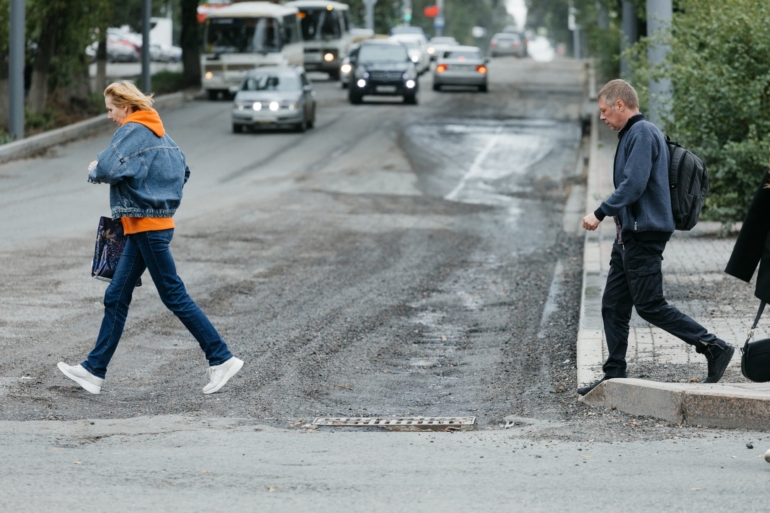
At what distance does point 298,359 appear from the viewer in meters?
8.68

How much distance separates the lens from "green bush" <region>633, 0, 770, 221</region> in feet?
45.1

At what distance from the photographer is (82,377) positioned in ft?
24.4

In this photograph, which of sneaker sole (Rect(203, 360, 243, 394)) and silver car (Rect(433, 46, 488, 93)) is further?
silver car (Rect(433, 46, 488, 93))

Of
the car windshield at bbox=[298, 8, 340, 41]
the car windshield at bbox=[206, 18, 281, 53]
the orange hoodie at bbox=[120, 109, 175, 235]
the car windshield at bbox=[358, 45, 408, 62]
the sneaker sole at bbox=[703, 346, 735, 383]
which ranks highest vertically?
the car windshield at bbox=[298, 8, 340, 41]

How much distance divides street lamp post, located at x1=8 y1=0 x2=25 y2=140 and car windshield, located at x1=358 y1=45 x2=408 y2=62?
14649 millimetres

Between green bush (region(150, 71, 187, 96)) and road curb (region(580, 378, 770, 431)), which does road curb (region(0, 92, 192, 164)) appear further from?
road curb (region(580, 378, 770, 431))

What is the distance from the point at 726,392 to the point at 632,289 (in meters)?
0.88

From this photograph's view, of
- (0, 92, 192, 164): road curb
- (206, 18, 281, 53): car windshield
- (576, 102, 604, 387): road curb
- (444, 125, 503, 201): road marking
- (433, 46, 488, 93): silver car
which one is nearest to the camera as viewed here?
(576, 102, 604, 387): road curb

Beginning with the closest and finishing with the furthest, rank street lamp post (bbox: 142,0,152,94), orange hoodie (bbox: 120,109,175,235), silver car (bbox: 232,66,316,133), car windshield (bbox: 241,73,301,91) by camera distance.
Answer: orange hoodie (bbox: 120,109,175,235), silver car (bbox: 232,66,316,133), car windshield (bbox: 241,73,301,91), street lamp post (bbox: 142,0,152,94)

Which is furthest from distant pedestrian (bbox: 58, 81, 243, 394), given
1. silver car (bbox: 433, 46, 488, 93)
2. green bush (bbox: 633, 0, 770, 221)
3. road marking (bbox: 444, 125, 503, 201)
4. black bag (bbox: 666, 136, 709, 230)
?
silver car (bbox: 433, 46, 488, 93)

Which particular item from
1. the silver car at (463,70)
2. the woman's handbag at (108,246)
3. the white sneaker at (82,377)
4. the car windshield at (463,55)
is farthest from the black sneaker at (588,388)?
the car windshield at (463,55)

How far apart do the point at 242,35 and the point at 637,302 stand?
34.0 meters

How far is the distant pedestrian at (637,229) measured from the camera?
6.82m

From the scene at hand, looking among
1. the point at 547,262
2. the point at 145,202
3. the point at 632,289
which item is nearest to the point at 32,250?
the point at 547,262
